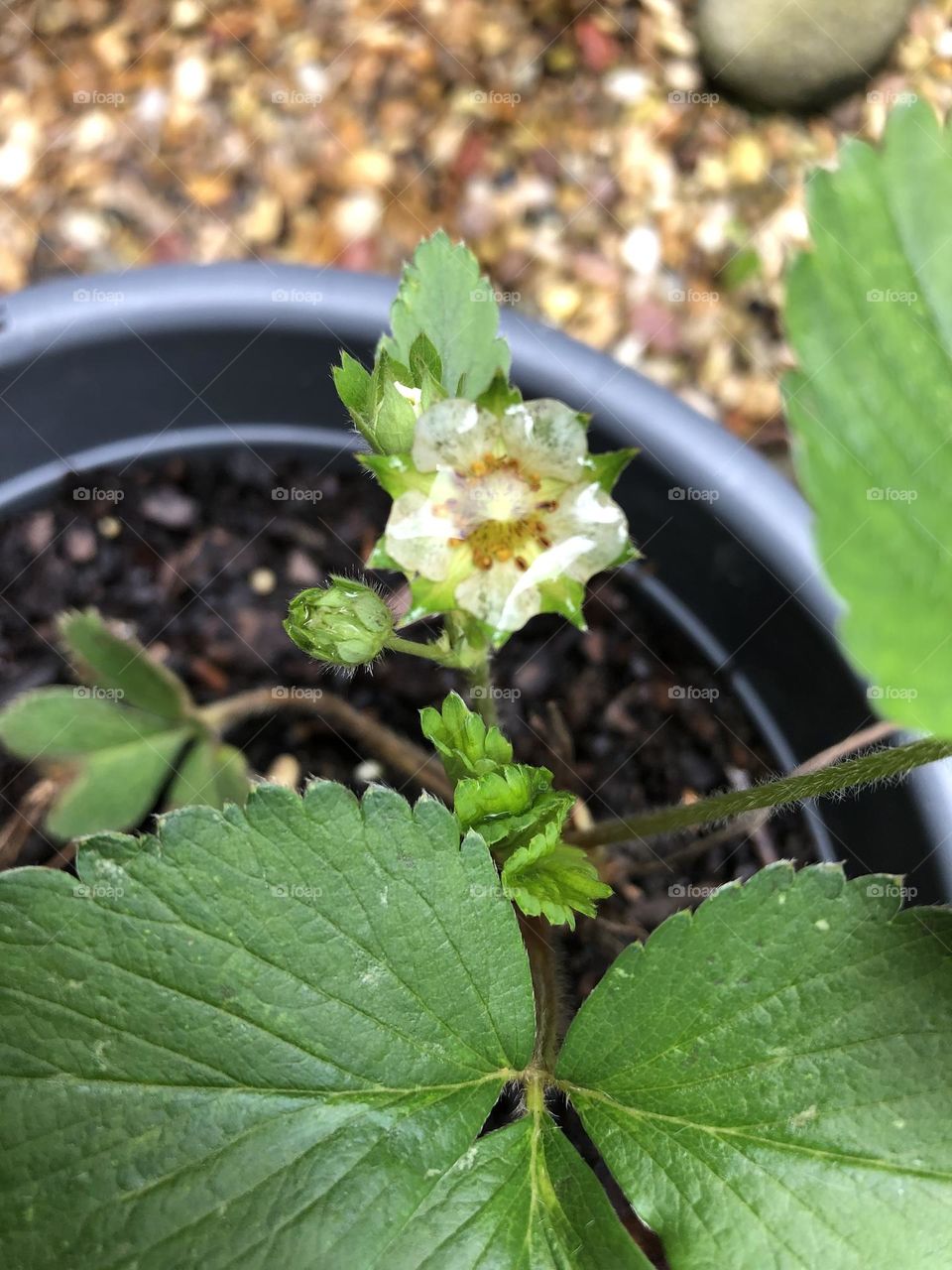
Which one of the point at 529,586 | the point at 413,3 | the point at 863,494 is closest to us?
the point at 863,494

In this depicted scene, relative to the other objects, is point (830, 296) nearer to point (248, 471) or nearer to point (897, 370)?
point (897, 370)

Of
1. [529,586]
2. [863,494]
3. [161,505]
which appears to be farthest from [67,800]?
[863,494]

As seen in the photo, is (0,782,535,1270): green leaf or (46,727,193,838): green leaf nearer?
(0,782,535,1270): green leaf
